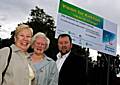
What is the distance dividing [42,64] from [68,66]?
597mm

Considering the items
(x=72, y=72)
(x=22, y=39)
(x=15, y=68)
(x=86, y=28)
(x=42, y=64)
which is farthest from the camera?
(x=86, y=28)

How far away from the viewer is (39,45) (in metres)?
4.74

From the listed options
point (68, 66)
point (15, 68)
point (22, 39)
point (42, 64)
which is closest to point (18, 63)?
point (15, 68)

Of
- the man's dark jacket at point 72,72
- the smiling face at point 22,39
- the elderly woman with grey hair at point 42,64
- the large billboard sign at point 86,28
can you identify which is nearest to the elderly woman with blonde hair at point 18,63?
the smiling face at point 22,39

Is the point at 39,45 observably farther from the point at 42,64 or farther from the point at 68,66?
the point at 68,66

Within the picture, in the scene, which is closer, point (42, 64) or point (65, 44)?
point (42, 64)

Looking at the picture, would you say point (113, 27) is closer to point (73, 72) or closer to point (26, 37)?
point (73, 72)

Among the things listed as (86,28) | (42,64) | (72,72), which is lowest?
(72,72)

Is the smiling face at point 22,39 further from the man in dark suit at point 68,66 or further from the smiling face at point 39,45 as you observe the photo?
the man in dark suit at point 68,66

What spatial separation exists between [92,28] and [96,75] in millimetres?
14618

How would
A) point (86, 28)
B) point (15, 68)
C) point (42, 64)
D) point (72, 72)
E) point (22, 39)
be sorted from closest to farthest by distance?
point (15, 68), point (22, 39), point (42, 64), point (72, 72), point (86, 28)

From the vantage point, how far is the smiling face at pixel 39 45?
4.73 meters

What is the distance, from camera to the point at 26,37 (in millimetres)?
4074

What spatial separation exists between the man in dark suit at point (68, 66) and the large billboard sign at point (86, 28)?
22.8ft
